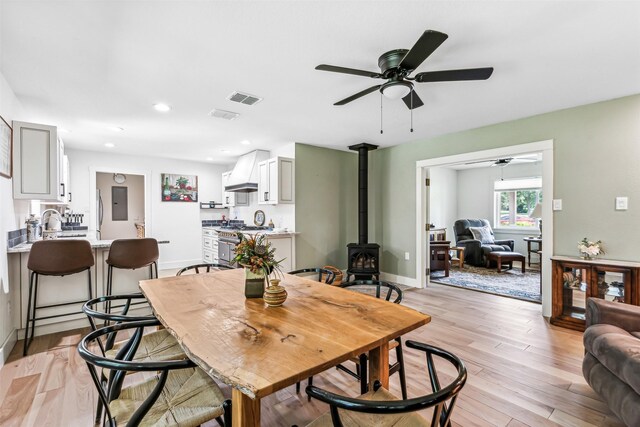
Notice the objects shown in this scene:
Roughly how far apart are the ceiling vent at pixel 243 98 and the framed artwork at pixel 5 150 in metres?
1.86

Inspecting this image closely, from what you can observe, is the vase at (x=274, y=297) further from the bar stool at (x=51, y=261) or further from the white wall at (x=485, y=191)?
the white wall at (x=485, y=191)

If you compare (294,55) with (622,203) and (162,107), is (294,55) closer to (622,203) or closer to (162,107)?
(162,107)

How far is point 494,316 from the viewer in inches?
139

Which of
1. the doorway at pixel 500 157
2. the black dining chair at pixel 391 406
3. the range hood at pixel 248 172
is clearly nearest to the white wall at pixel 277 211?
the range hood at pixel 248 172

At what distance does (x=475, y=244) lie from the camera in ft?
21.6

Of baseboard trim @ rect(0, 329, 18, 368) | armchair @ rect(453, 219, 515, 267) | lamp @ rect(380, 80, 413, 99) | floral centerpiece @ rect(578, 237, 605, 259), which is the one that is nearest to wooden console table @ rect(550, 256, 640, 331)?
floral centerpiece @ rect(578, 237, 605, 259)

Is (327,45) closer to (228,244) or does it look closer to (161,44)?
(161,44)

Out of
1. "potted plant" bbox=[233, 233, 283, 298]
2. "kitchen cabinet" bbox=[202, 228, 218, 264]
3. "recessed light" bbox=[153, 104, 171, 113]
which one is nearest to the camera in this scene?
"potted plant" bbox=[233, 233, 283, 298]

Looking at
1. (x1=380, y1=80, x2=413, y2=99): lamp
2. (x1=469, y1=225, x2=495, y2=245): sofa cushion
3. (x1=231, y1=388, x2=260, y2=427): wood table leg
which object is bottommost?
(x1=231, y1=388, x2=260, y2=427): wood table leg

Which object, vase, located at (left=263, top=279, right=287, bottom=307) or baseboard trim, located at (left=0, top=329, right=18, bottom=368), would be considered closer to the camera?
vase, located at (left=263, top=279, right=287, bottom=307)

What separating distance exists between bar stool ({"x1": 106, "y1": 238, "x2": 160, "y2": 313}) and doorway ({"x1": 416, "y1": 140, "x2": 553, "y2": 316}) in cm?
374

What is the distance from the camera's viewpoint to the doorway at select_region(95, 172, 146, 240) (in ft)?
23.8

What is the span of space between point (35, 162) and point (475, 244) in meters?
7.19

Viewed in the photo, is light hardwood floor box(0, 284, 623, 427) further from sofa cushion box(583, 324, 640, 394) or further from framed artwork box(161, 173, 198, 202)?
framed artwork box(161, 173, 198, 202)
